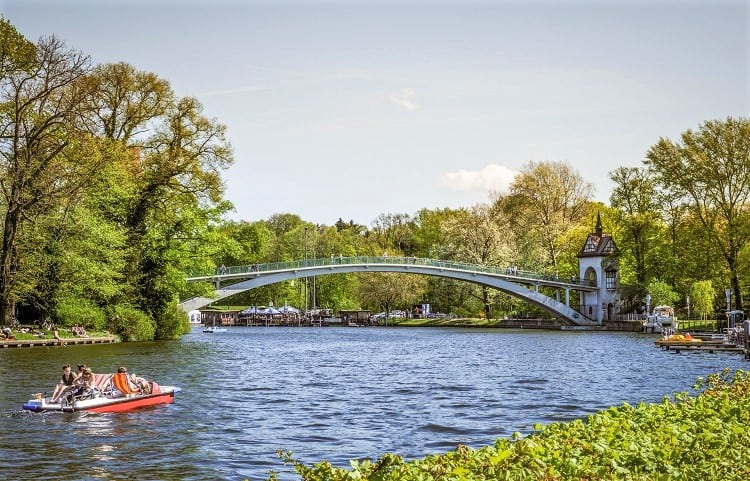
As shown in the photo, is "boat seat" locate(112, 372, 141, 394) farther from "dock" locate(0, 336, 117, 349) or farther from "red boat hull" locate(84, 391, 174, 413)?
"dock" locate(0, 336, 117, 349)

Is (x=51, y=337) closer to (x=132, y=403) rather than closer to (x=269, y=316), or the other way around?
(x=132, y=403)

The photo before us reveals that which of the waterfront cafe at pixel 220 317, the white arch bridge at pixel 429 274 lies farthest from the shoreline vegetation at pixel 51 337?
the waterfront cafe at pixel 220 317

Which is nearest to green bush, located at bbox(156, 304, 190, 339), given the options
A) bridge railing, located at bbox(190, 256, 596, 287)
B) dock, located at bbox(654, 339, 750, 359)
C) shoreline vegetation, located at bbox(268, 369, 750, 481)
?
bridge railing, located at bbox(190, 256, 596, 287)

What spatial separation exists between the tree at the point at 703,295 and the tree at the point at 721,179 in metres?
1.55

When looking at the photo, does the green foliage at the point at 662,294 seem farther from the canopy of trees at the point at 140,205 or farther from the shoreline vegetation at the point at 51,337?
the shoreline vegetation at the point at 51,337

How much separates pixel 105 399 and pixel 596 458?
52.2ft

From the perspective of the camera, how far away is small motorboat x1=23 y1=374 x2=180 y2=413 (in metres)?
20.9

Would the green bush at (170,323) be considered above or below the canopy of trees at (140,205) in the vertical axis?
below

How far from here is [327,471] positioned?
24.7 ft

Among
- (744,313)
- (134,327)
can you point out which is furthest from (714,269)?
(134,327)

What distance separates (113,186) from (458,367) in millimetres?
22826

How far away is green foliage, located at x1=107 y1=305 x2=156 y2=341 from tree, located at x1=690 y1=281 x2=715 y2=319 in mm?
35704

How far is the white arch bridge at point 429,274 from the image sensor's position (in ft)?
220

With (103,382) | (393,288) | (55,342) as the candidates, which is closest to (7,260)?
(55,342)
